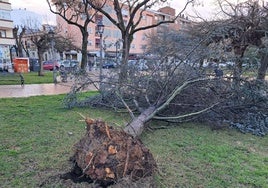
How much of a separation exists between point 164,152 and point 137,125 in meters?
0.66

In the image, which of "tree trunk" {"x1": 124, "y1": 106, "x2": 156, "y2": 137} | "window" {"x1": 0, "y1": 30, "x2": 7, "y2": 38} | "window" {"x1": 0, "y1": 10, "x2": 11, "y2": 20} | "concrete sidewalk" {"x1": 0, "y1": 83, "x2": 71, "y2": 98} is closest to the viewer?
"tree trunk" {"x1": 124, "y1": 106, "x2": 156, "y2": 137}

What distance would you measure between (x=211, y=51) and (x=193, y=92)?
1113 millimetres

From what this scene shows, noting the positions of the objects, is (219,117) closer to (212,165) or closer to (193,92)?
(193,92)

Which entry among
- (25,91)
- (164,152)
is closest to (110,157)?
(164,152)

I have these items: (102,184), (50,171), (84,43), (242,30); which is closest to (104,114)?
(50,171)

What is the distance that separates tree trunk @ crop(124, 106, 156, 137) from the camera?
4.20 meters

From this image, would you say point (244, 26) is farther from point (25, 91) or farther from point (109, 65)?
point (25, 91)

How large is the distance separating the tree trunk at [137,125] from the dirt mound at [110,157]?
816mm

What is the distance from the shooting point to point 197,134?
5520 mm

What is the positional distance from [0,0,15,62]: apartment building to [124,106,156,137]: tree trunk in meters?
29.9

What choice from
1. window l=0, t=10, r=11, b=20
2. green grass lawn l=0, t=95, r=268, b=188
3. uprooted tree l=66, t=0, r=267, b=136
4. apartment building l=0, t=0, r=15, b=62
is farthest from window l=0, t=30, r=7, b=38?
uprooted tree l=66, t=0, r=267, b=136

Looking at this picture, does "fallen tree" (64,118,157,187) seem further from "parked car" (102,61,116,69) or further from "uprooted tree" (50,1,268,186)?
"parked car" (102,61,116,69)

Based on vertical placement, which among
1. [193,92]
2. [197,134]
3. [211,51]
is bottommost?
[197,134]

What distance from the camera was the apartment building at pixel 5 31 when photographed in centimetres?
3153
